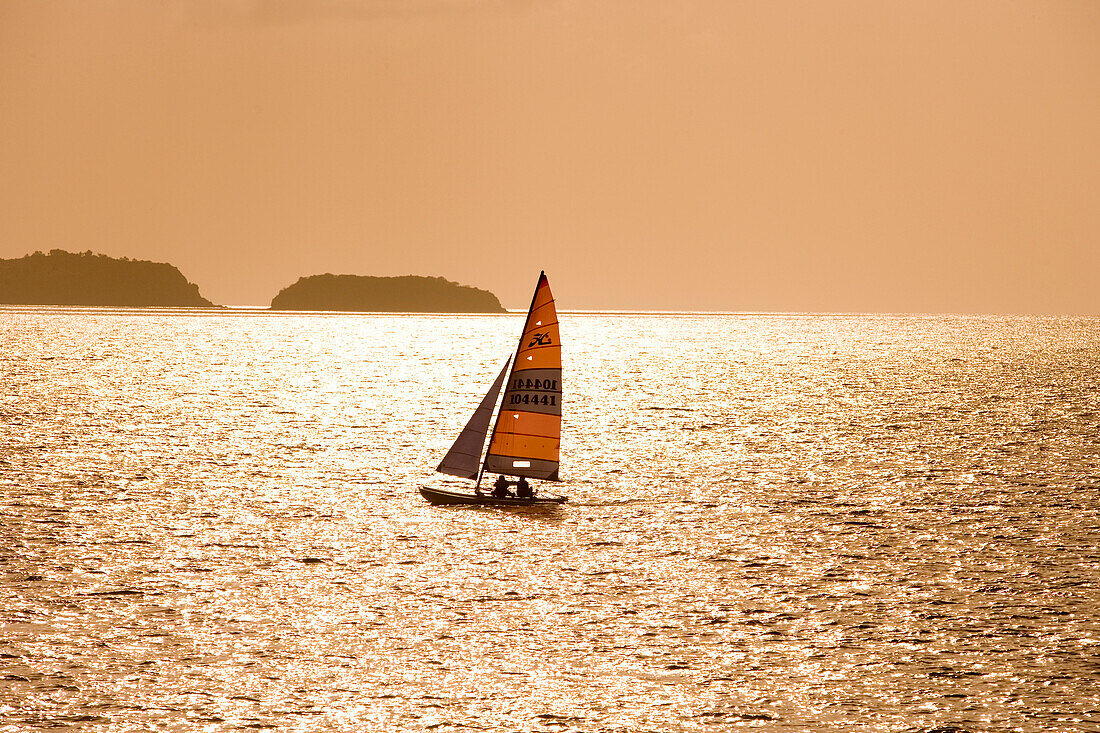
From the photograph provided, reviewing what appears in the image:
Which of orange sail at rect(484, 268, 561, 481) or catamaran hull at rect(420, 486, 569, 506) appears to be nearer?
orange sail at rect(484, 268, 561, 481)

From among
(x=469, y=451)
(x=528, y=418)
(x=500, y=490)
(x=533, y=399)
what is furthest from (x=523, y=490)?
(x=533, y=399)

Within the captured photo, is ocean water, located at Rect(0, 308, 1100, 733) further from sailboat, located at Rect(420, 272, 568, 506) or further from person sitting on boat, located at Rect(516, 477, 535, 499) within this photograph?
sailboat, located at Rect(420, 272, 568, 506)

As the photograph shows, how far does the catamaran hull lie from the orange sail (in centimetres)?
136

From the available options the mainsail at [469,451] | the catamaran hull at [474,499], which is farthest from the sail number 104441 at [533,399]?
the catamaran hull at [474,499]

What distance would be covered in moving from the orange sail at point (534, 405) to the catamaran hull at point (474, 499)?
53.6 inches

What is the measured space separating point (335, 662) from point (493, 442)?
18748mm

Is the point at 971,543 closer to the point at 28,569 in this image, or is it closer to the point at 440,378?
the point at 28,569

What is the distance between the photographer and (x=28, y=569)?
1452 inches

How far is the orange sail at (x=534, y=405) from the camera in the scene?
44.5 m

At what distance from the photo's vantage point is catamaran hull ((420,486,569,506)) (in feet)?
150

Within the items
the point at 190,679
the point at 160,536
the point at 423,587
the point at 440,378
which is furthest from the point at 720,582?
the point at 440,378

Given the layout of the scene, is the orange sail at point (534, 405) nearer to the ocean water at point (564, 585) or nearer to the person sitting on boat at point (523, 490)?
the person sitting on boat at point (523, 490)

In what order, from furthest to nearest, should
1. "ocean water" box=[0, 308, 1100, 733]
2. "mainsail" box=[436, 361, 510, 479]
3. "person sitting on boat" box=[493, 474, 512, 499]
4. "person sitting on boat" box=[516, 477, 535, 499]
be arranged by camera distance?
"person sitting on boat" box=[516, 477, 535, 499], "person sitting on boat" box=[493, 474, 512, 499], "mainsail" box=[436, 361, 510, 479], "ocean water" box=[0, 308, 1100, 733]

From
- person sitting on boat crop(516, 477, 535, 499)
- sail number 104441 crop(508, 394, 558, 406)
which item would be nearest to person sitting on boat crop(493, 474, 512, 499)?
person sitting on boat crop(516, 477, 535, 499)
